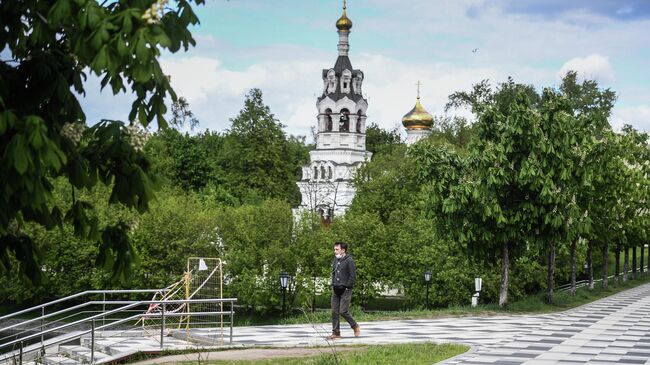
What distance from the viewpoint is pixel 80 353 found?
683 inches

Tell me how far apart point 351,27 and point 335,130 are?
983 centimetres

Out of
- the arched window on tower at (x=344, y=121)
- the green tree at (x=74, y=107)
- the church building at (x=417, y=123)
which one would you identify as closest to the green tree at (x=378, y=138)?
the church building at (x=417, y=123)

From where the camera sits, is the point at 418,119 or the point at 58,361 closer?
the point at 58,361

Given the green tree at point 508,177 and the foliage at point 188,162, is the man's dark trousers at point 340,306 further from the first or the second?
the foliage at point 188,162

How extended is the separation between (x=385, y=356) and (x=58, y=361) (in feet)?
20.9

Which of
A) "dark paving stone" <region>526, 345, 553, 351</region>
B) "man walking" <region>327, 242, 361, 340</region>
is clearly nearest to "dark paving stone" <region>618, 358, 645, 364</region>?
"dark paving stone" <region>526, 345, 553, 351</region>

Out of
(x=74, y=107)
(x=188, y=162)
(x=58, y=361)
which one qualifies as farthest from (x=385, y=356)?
(x=188, y=162)

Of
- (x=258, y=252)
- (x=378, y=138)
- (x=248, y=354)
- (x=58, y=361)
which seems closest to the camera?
(x=248, y=354)

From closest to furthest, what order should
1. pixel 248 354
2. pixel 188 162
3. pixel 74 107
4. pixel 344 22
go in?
pixel 74 107
pixel 248 354
pixel 188 162
pixel 344 22

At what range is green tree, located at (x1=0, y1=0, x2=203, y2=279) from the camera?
610cm

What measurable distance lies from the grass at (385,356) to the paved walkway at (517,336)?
359 millimetres

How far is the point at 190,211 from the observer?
50.1m

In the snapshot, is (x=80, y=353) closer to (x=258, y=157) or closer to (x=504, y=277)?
(x=504, y=277)

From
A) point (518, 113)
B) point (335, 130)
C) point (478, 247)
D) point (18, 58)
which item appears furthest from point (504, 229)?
point (335, 130)
